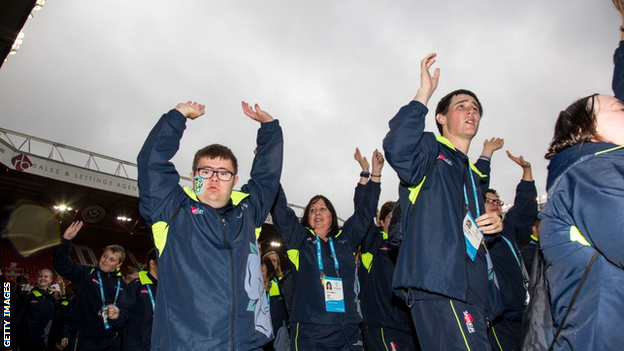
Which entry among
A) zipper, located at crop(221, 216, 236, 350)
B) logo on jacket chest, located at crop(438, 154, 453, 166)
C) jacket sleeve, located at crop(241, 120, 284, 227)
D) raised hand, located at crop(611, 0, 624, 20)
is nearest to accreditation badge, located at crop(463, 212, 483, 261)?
logo on jacket chest, located at crop(438, 154, 453, 166)

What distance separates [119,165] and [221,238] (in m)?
18.1

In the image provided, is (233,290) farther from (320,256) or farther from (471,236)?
(320,256)

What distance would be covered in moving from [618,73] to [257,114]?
247cm

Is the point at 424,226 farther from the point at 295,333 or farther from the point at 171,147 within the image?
the point at 295,333

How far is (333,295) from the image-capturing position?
147 inches

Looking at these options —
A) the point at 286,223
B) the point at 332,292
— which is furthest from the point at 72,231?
the point at 332,292

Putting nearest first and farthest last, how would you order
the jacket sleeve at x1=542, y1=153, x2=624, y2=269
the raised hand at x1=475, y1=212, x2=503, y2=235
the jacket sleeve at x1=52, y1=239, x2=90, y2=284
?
the jacket sleeve at x1=542, y1=153, x2=624, y2=269
the raised hand at x1=475, y1=212, x2=503, y2=235
the jacket sleeve at x1=52, y1=239, x2=90, y2=284

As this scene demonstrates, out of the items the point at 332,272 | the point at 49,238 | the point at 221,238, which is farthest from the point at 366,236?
the point at 49,238

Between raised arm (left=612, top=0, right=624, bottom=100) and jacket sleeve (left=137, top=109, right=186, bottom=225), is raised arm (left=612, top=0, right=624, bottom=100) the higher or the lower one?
the higher one

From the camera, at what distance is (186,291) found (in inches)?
91.3

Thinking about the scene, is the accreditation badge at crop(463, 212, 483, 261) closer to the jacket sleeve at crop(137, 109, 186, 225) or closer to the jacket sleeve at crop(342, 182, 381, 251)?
the jacket sleeve at crop(137, 109, 186, 225)

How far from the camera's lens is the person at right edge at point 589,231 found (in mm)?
1373

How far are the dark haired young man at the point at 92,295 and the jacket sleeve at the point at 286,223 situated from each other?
2.55 m

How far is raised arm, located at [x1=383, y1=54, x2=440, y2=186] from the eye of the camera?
7.26 ft
